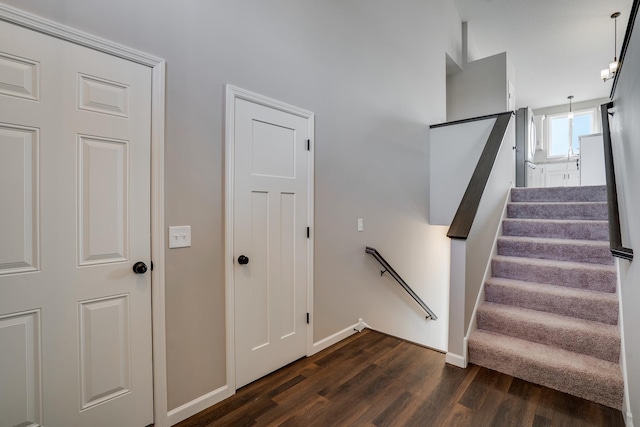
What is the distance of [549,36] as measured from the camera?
5.72 metres

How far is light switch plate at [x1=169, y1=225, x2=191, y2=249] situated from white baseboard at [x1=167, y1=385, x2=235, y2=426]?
96 centimetres

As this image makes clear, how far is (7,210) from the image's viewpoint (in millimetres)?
1248

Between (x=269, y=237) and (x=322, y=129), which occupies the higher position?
(x=322, y=129)

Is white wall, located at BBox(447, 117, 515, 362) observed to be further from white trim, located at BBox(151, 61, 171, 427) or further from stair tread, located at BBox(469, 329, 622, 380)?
white trim, located at BBox(151, 61, 171, 427)

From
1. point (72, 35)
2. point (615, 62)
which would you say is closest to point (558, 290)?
point (72, 35)

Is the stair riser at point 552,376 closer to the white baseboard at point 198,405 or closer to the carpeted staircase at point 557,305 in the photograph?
the carpeted staircase at point 557,305

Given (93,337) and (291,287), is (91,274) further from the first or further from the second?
(291,287)

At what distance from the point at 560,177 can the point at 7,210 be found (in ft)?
35.0

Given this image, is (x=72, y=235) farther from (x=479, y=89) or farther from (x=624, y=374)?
(x=479, y=89)

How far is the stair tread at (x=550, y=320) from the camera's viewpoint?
214cm

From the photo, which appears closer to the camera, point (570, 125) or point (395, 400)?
point (395, 400)

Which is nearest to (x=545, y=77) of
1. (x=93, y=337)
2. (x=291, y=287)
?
(x=291, y=287)

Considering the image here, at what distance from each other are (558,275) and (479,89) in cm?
422

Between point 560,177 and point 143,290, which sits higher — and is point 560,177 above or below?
above
